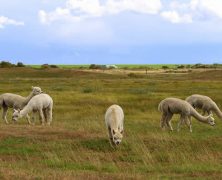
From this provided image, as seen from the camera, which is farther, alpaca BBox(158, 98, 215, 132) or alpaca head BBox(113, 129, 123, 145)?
alpaca BBox(158, 98, 215, 132)

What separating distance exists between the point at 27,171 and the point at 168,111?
9877 mm

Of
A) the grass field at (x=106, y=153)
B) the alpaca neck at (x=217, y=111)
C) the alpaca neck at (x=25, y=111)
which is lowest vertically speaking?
the grass field at (x=106, y=153)

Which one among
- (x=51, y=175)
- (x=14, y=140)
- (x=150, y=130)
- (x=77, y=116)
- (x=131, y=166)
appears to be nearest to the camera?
(x=51, y=175)

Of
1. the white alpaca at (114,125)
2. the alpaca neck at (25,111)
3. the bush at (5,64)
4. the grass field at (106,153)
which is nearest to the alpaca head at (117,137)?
the white alpaca at (114,125)

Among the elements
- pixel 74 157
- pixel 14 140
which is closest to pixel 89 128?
pixel 14 140

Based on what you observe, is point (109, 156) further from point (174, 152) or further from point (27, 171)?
point (27, 171)

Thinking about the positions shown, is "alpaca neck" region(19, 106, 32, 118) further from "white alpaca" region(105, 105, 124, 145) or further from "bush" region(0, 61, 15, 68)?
"bush" region(0, 61, 15, 68)

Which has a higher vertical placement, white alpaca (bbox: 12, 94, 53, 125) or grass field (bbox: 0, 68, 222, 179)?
white alpaca (bbox: 12, 94, 53, 125)

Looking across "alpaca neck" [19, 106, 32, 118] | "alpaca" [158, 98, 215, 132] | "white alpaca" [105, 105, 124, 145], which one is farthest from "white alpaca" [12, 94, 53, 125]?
"alpaca" [158, 98, 215, 132]

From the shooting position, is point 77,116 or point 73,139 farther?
point 77,116

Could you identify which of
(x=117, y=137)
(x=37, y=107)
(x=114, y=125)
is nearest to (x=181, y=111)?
(x=114, y=125)

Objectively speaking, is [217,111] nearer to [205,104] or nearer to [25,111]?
[205,104]

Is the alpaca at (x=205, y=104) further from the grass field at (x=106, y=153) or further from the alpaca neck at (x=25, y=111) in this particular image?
the alpaca neck at (x=25, y=111)

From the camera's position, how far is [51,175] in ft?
38.8
